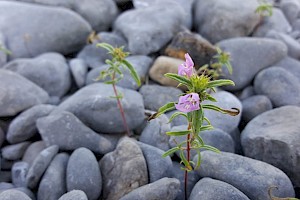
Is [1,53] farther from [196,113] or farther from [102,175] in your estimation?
[196,113]

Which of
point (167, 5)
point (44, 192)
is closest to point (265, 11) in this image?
point (167, 5)

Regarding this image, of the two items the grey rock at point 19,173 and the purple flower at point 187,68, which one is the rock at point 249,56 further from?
the grey rock at point 19,173

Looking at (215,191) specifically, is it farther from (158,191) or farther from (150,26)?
(150,26)

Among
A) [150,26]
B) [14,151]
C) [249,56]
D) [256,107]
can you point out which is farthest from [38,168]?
[249,56]

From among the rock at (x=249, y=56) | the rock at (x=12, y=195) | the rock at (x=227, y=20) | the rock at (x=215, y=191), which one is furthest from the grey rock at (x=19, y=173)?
the rock at (x=227, y=20)

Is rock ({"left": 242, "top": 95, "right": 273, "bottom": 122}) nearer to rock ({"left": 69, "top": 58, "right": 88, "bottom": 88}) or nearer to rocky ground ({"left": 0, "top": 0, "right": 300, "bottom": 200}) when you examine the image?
rocky ground ({"left": 0, "top": 0, "right": 300, "bottom": 200})
